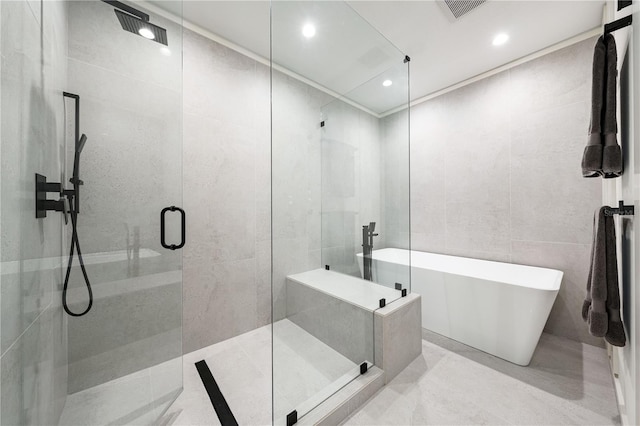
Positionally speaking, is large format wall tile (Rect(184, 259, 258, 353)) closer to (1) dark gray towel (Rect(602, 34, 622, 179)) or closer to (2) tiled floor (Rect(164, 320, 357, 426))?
(2) tiled floor (Rect(164, 320, 357, 426))

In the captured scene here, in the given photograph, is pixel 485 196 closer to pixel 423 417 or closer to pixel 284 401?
pixel 423 417

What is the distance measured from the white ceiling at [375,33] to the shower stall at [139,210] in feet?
0.06

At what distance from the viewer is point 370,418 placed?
4.44ft

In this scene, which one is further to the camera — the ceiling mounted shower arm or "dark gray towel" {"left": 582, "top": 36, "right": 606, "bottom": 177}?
the ceiling mounted shower arm

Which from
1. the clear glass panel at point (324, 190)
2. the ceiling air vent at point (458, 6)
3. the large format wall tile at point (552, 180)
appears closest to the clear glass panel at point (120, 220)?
the clear glass panel at point (324, 190)

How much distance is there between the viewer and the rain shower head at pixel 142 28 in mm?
1341

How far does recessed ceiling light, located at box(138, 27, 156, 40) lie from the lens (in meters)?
1.40

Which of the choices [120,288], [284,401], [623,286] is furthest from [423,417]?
[120,288]

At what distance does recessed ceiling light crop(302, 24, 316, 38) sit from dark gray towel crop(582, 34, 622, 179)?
143 cm

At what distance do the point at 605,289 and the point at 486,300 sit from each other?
2.84ft

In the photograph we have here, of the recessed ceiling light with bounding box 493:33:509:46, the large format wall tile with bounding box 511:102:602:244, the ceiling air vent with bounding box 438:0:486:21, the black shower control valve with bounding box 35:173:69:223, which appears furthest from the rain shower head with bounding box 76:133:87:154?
the large format wall tile with bounding box 511:102:602:244

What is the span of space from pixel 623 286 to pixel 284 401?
1.79 meters

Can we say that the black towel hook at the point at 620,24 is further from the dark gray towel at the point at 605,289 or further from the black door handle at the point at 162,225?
the black door handle at the point at 162,225

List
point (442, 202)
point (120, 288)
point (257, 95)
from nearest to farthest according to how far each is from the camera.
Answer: point (120, 288)
point (257, 95)
point (442, 202)
